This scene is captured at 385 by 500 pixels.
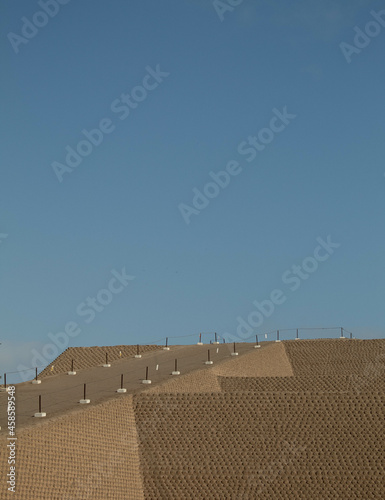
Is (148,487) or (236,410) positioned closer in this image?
(148,487)

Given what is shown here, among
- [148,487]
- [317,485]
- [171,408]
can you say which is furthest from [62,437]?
[317,485]

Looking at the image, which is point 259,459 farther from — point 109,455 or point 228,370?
point 228,370

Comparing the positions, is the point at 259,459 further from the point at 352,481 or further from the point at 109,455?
the point at 109,455

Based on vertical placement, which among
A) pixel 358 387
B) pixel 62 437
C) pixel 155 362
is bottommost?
pixel 62 437

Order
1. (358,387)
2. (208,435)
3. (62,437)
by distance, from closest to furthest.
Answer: (62,437), (208,435), (358,387)

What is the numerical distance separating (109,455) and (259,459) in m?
5.84

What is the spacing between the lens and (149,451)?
30094mm

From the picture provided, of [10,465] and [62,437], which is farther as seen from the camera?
[62,437]

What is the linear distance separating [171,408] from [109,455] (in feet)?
14.2

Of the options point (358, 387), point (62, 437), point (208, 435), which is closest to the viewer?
point (62, 437)

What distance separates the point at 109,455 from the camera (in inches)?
1118

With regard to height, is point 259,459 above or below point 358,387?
below

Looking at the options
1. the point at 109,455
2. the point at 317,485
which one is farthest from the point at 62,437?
the point at 317,485

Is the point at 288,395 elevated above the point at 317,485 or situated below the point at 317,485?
above
